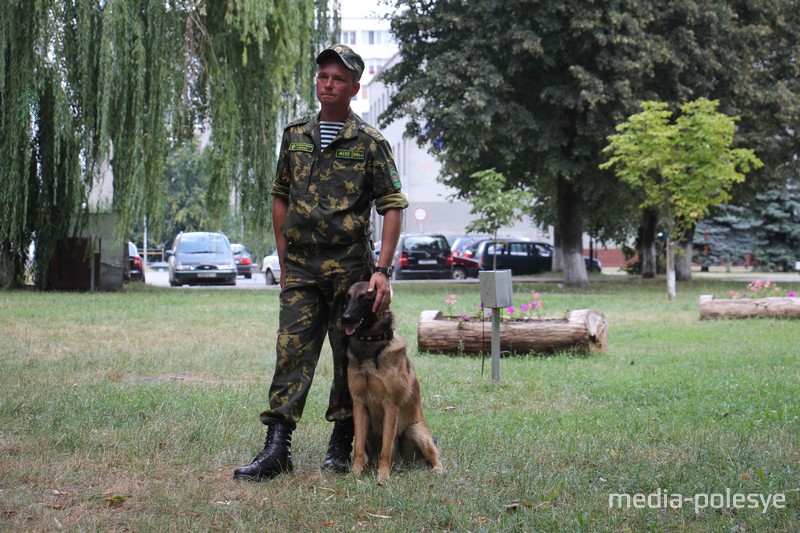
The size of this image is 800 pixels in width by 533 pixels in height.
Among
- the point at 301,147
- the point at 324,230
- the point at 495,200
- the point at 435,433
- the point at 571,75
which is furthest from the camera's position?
the point at 495,200

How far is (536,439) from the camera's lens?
6.38 meters

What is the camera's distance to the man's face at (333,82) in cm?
521

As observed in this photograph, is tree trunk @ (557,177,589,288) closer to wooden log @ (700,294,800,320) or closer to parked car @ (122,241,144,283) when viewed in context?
wooden log @ (700,294,800,320)

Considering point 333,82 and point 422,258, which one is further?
point 422,258

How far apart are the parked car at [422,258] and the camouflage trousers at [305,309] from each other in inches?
1273

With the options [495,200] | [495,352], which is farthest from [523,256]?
[495,352]

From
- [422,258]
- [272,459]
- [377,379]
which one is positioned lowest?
[272,459]

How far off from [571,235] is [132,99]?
16.0m

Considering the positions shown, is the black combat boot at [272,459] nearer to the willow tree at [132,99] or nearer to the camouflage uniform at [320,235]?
the camouflage uniform at [320,235]

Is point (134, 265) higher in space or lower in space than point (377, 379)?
higher

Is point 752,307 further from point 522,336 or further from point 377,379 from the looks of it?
point 377,379

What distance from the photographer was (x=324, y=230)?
5.22 metres

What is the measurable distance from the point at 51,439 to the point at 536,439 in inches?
123

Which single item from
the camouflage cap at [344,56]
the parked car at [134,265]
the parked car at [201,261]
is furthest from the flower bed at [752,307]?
the parked car at [134,265]
